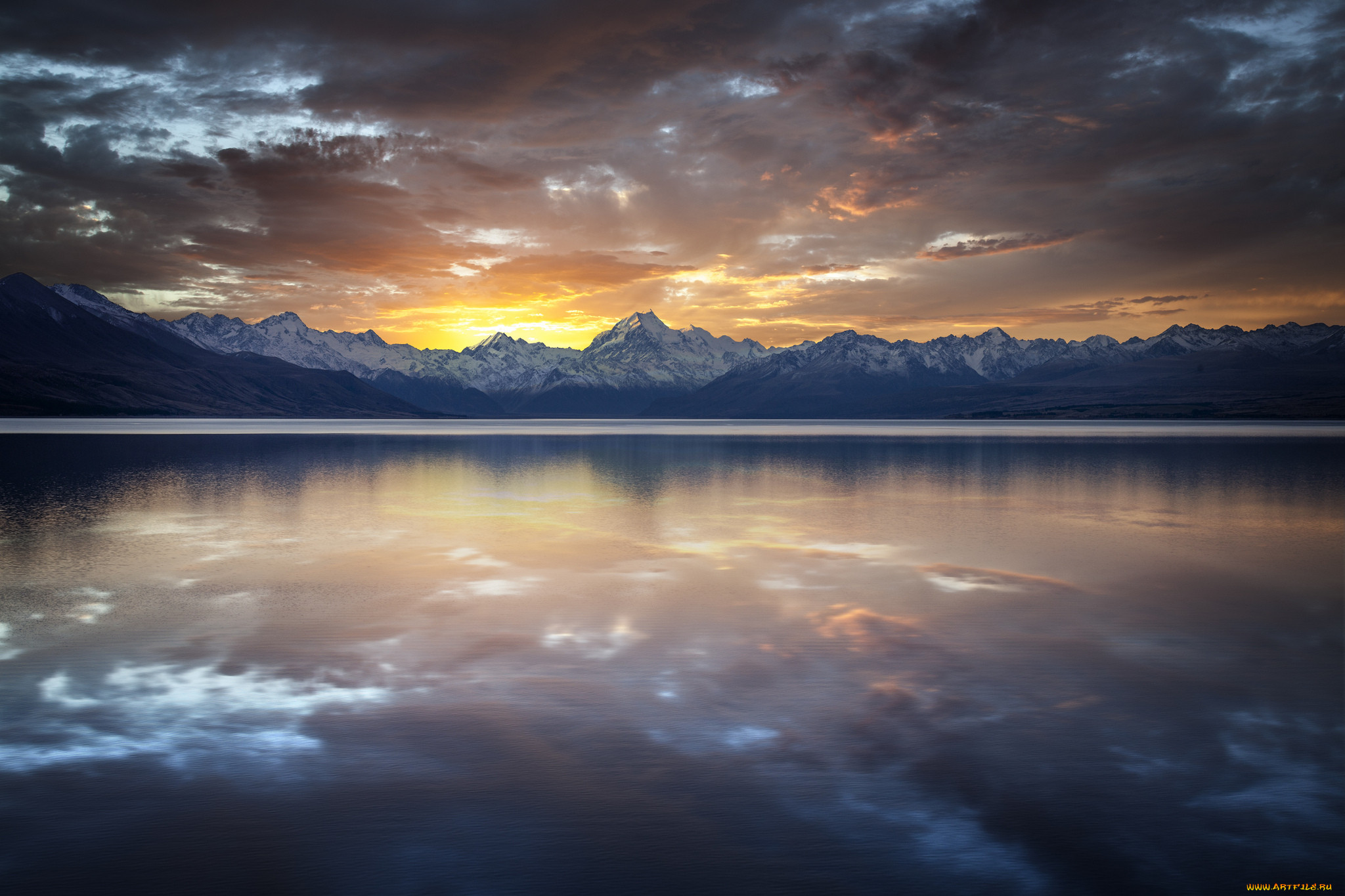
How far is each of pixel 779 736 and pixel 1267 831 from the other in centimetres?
600

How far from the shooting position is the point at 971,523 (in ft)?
113

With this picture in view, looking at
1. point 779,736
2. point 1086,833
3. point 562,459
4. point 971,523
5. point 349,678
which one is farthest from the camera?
point 562,459

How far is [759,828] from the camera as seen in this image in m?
9.49

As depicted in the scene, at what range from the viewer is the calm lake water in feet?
29.4

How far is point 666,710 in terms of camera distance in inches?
519

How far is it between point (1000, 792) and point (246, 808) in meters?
9.50

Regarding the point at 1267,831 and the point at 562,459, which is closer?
the point at 1267,831

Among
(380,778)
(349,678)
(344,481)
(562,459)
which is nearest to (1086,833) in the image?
(380,778)

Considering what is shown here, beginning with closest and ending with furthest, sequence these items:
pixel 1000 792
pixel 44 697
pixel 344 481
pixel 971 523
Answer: pixel 1000 792 < pixel 44 697 < pixel 971 523 < pixel 344 481

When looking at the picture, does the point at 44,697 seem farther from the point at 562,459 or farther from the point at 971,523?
the point at 562,459

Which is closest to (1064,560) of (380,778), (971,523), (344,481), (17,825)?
(971,523)

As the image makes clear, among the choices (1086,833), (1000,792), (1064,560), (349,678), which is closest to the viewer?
(1086,833)

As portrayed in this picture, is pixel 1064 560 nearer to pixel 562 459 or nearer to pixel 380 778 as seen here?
pixel 380 778

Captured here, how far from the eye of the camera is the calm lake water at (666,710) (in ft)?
29.4
